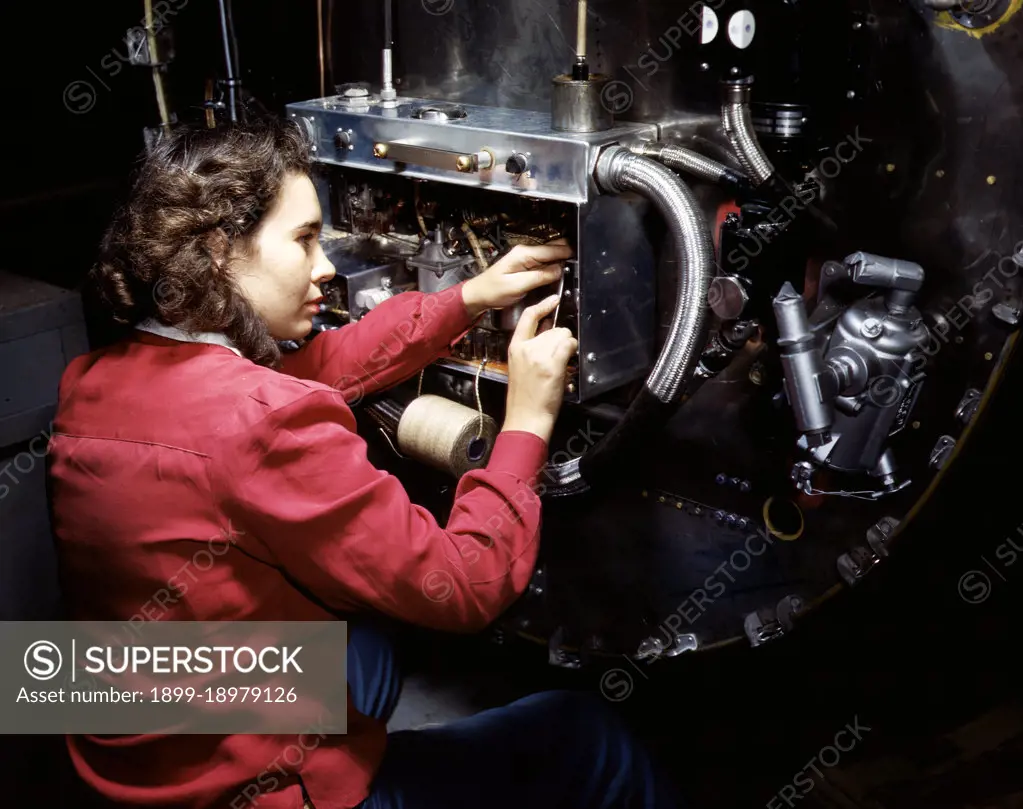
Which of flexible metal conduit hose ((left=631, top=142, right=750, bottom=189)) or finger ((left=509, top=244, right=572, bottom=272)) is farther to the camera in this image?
finger ((left=509, top=244, right=572, bottom=272))

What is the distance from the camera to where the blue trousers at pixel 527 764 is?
1.57 metres

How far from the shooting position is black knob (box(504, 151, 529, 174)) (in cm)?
175

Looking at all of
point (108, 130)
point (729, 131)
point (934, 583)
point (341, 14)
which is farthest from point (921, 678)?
point (108, 130)

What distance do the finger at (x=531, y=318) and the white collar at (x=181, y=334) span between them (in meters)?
0.51

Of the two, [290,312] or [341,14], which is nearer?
[290,312]

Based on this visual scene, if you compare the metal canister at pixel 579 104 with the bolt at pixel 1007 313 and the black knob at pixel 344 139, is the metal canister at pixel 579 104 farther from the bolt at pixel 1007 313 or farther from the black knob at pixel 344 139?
the bolt at pixel 1007 313

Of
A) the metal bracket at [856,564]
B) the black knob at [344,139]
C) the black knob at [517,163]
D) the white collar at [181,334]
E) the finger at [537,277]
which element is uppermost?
the black knob at [517,163]

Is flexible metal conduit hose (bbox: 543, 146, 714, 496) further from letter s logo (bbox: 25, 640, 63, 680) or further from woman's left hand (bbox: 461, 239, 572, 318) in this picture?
letter s logo (bbox: 25, 640, 63, 680)

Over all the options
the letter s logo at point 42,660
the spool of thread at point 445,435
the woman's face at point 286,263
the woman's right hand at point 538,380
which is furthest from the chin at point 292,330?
the letter s logo at point 42,660

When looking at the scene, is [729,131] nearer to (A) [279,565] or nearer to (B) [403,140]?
(B) [403,140]

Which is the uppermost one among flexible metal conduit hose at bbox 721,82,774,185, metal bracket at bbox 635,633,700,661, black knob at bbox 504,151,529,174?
flexible metal conduit hose at bbox 721,82,774,185

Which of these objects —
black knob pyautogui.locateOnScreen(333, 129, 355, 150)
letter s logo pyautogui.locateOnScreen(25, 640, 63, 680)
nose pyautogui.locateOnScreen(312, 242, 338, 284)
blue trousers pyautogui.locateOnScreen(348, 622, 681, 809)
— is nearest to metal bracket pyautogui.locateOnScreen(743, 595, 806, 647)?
blue trousers pyautogui.locateOnScreen(348, 622, 681, 809)

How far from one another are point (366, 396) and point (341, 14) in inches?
35.0

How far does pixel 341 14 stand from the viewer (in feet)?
7.75
